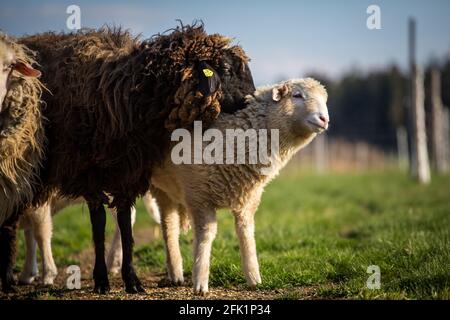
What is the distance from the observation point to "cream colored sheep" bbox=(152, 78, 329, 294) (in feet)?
18.3

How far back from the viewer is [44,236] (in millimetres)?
6781

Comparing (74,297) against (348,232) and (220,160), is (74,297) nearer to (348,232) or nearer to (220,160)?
(220,160)

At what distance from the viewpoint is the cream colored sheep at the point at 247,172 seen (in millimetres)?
5570

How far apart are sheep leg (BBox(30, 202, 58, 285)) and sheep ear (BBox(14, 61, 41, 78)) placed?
64.1 inches

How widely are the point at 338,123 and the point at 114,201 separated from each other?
61.8 meters

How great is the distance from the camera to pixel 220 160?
18.5 ft

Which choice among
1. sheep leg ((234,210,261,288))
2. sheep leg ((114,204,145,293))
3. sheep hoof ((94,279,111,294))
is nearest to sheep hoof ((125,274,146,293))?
sheep leg ((114,204,145,293))

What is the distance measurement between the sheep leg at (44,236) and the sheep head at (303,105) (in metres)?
2.96

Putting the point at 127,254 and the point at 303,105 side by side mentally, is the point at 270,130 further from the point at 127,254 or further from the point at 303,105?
the point at 127,254

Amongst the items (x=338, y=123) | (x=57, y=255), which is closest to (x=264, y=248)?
(x=57, y=255)

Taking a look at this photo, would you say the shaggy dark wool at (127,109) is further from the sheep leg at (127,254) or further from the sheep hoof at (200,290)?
the sheep hoof at (200,290)

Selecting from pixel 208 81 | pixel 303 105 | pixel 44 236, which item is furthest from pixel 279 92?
pixel 44 236

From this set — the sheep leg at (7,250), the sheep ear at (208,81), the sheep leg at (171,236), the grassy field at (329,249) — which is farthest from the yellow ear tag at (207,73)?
the sheep leg at (7,250)

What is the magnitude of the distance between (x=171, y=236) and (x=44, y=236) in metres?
1.53
